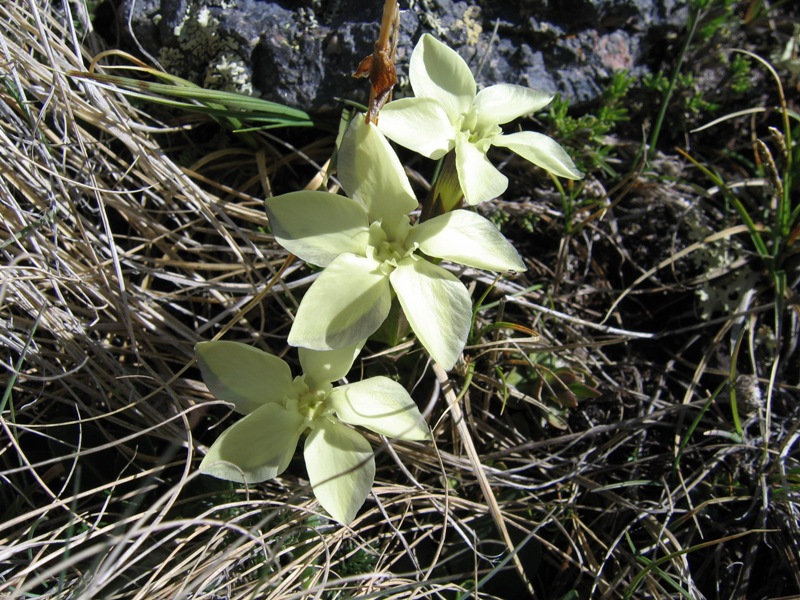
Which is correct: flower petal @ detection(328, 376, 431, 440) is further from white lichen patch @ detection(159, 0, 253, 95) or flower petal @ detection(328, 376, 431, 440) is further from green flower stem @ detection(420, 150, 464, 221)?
white lichen patch @ detection(159, 0, 253, 95)

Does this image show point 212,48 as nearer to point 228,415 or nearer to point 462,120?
point 462,120

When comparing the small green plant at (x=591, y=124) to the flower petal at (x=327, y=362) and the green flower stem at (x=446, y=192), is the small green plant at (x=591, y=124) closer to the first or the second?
the green flower stem at (x=446, y=192)

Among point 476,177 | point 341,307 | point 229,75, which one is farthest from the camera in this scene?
point 229,75

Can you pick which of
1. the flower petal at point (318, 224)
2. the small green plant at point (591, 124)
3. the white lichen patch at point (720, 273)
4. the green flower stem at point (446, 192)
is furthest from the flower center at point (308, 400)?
the white lichen patch at point (720, 273)

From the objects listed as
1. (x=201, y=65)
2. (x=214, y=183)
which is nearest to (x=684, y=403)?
(x=214, y=183)

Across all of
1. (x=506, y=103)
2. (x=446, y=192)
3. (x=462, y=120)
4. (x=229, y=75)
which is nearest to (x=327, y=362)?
(x=446, y=192)
